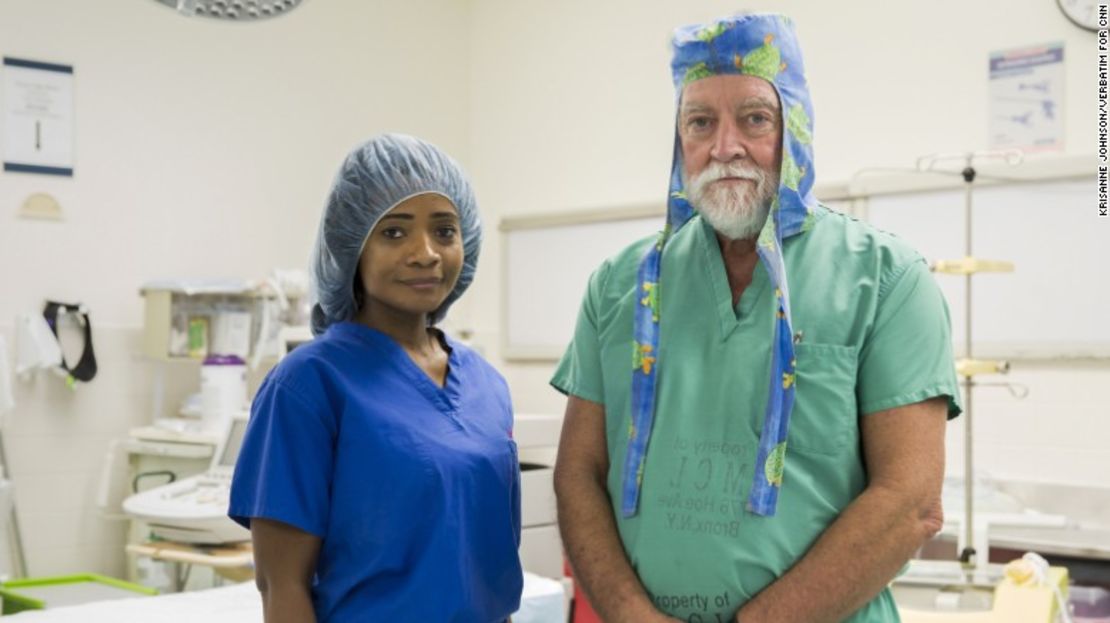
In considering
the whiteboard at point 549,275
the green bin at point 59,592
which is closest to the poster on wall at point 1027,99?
the whiteboard at point 549,275

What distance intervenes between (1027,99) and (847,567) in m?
2.79

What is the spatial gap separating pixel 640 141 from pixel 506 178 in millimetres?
790

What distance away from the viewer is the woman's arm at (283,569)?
1284mm

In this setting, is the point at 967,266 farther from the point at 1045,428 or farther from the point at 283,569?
the point at 283,569

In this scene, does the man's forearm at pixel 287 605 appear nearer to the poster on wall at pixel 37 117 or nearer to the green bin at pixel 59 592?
the green bin at pixel 59 592

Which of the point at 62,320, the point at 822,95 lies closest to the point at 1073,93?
the point at 822,95

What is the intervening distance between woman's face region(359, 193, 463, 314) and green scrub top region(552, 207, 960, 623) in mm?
279

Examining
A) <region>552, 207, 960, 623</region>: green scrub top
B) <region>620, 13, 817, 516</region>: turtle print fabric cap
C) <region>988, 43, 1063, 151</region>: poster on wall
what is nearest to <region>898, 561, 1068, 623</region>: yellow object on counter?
<region>552, 207, 960, 623</region>: green scrub top

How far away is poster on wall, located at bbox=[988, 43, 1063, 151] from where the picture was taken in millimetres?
3549

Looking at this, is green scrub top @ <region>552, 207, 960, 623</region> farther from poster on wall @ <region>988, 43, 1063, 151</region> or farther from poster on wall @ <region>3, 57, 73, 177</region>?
poster on wall @ <region>3, 57, 73, 177</region>

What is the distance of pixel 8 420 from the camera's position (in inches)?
149

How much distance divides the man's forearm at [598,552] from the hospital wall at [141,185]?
9.85ft

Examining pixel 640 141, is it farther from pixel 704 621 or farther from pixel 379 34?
pixel 704 621

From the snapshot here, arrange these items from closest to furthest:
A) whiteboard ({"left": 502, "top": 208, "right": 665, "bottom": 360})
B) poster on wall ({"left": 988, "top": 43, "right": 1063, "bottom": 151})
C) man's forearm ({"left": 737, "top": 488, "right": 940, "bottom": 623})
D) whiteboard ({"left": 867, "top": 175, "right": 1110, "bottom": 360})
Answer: man's forearm ({"left": 737, "top": 488, "right": 940, "bottom": 623}) → whiteboard ({"left": 867, "top": 175, "right": 1110, "bottom": 360}) → poster on wall ({"left": 988, "top": 43, "right": 1063, "bottom": 151}) → whiteboard ({"left": 502, "top": 208, "right": 665, "bottom": 360})
